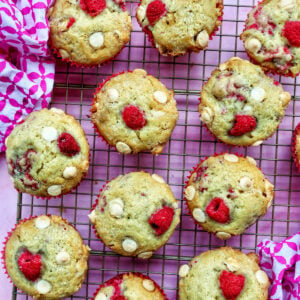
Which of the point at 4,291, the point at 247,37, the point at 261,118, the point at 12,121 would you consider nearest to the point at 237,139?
the point at 261,118

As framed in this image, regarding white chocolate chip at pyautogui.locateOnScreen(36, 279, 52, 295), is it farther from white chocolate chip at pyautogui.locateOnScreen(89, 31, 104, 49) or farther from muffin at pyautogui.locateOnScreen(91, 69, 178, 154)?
white chocolate chip at pyautogui.locateOnScreen(89, 31, 104, 49)

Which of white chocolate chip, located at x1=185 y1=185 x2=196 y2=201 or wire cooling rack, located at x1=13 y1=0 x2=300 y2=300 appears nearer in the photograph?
white chocolate chip, located at x1=185 y1=185 x2=196 y2=201

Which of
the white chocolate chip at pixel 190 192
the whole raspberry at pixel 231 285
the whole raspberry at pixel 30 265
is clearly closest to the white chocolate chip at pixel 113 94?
the white chocolate chip at pixel 190 192

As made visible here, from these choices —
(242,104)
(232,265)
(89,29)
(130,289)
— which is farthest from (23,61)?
(232,265)

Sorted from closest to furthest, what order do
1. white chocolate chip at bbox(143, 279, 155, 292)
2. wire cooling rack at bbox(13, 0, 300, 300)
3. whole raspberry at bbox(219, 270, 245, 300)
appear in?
whole raspberry at bbox(219, 270, 245, 300), white chocolate chip at bbox(143, 279, 155, 292), wire cooling rack at bbox(13, 0, 300, 300)

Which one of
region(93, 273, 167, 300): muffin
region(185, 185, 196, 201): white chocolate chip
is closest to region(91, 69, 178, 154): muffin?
region(185, 185, 196, 201): white chocolate chip

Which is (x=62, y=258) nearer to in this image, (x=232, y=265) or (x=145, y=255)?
(x=145, y=255)

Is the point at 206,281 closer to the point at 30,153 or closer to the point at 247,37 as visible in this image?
the point at 30,153
